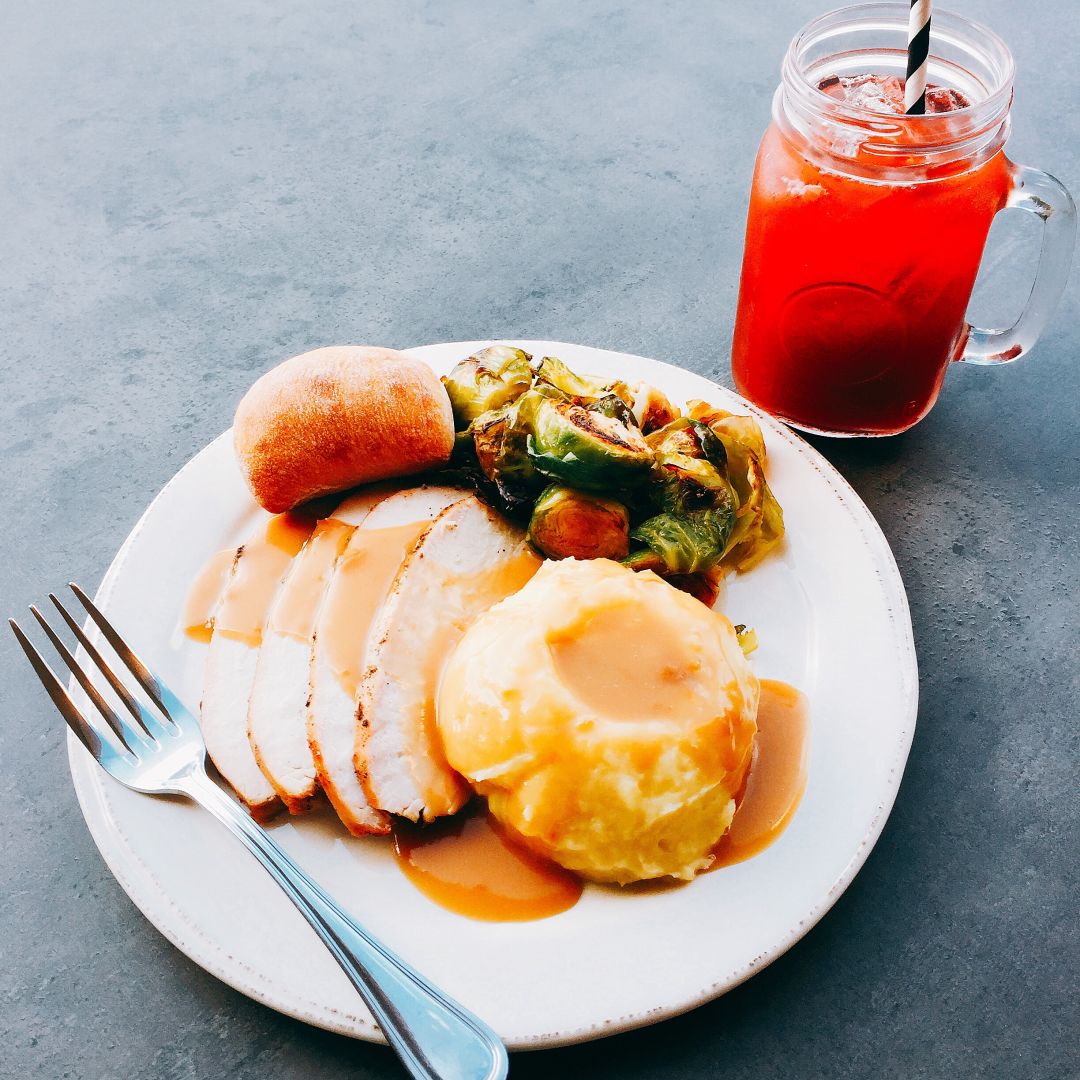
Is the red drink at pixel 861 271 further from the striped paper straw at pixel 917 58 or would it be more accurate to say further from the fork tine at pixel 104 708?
the fork tine at pixel 104 708

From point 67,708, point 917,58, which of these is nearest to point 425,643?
point 67,708

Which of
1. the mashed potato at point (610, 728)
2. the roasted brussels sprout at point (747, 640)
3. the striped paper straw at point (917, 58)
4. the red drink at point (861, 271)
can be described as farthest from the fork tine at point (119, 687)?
the striped paper straw at point (917, 58)

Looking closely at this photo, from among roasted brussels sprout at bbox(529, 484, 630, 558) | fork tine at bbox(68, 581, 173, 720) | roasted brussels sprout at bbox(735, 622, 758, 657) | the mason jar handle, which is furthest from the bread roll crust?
the mason jar handle

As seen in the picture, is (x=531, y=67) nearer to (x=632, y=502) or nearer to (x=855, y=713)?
(x=632, y=502)

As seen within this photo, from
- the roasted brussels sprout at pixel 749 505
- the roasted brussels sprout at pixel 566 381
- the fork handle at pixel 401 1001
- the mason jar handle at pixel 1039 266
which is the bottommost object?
the fork handle at pixel 401 1001

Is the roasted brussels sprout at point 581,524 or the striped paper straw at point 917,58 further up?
the striped paper straw at point 917,58

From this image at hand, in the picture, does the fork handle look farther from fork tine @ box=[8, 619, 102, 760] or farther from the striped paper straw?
the striped paper straw

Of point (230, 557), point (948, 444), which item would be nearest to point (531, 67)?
point (948, 444)

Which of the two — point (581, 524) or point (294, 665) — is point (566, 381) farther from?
point (294, 665)
